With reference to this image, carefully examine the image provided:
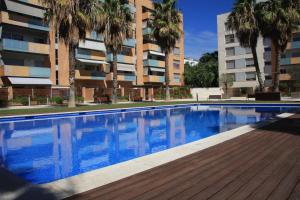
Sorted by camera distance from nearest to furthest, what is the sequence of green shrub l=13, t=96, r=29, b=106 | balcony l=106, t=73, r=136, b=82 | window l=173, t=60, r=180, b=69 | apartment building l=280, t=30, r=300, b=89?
green shrub l=13, t=96, r=29, b=106 < balcony l=106, t=73, r=136, b=82 < apartment building l=280, t=30, r=300, b=89 < window l=173, t=60, r=180, b=69

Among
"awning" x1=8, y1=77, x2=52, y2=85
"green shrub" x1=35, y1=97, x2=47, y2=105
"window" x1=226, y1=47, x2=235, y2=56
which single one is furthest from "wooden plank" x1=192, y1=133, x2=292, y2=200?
"window" x1=226, y1=47, x2=235, y2=56

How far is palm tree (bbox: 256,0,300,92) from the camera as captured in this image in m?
33.5

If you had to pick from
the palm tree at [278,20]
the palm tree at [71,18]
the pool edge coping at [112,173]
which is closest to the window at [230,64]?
the palm tree at [278,20]

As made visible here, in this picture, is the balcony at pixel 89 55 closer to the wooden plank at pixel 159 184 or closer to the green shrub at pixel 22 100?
the green shrub at pixel 22 100

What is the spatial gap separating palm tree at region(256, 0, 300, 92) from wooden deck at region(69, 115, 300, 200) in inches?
1176

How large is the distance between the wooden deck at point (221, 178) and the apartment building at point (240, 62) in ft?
161

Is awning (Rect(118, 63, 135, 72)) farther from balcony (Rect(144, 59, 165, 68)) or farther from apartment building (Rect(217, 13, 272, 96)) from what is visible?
apartment building (Rect(217, 13, 272, 96))

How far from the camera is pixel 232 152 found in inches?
288

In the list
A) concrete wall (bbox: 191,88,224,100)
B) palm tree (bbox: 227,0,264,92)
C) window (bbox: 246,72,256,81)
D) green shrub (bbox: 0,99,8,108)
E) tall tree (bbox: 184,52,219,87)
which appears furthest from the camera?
tall tree (bbox: 184,52,219,87)

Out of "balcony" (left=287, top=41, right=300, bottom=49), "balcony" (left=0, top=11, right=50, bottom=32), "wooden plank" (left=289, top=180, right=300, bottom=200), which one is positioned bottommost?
"wooden plank" (left=289, top=180, right=300, bottom=200)

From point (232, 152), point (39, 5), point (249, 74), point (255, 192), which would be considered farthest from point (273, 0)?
point (255, 192)

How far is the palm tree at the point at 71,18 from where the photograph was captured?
24734mm

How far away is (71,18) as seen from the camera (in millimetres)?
25125

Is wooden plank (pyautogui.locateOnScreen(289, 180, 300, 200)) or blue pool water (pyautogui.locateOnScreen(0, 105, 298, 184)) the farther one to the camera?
blue pool water (pyautogui.locateOnScreen(0, 105, 298, 184))
